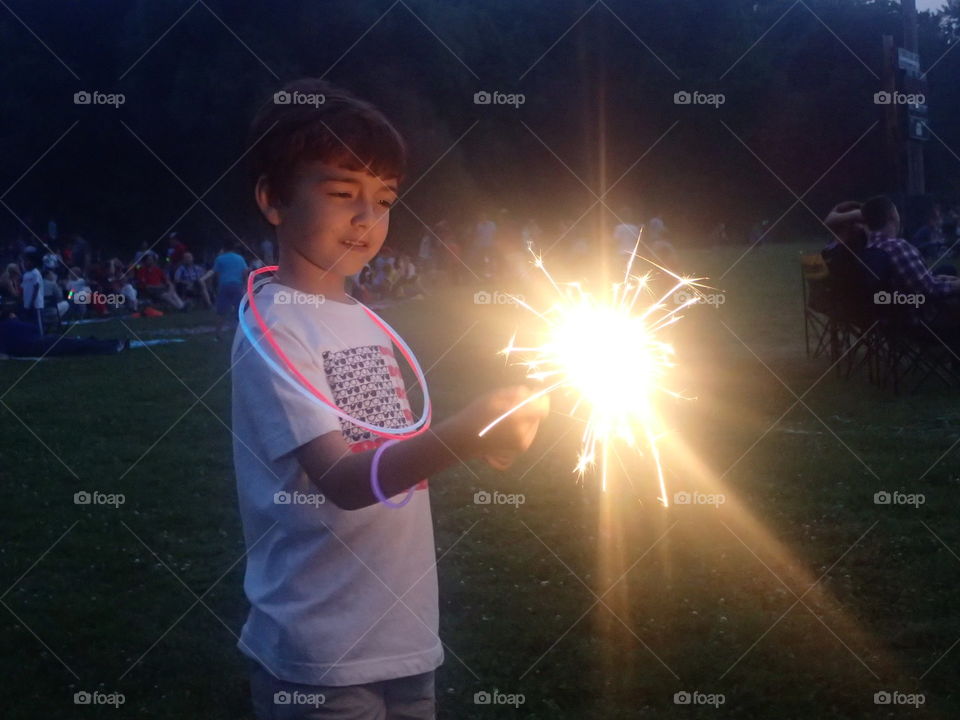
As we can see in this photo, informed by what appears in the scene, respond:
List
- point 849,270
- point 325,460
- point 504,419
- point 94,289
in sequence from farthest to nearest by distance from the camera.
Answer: point 94,289, point 849,270, point 325,460, point 504,419

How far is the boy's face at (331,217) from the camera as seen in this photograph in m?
2.38

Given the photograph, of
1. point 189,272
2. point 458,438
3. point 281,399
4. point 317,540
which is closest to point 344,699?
point 317,540

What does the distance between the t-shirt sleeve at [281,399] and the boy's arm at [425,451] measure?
0.09 feet

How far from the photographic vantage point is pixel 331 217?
2381mm

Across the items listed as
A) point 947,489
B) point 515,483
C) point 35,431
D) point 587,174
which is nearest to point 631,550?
point 515,483

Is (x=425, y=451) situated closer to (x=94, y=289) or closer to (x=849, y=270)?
(x=849, y=270)

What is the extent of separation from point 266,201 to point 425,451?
880 mm

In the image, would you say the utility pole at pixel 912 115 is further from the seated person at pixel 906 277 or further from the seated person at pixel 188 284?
the seated person at pixel 188 284

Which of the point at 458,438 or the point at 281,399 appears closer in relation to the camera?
the point at 458,438

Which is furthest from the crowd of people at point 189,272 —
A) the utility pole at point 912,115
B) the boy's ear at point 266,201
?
the boy's ear at point 266,201

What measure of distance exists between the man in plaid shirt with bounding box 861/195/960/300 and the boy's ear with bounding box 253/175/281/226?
31.3ft

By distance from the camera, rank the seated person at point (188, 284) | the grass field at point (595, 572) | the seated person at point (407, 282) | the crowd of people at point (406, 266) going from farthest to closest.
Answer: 1. the seated person at point (188, 284)
2. the seated person at point (407, 282)
3. the crowd of people at point (406, 266)
4. the grass field at point (595, 572)

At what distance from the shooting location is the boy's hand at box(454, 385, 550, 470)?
1.75m

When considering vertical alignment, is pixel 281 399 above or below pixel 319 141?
below
